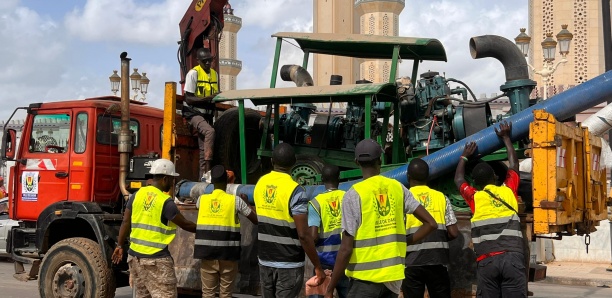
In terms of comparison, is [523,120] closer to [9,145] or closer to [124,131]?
[124,131]

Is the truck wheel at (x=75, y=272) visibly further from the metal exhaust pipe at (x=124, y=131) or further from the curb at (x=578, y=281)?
the curb at (x=578, y=281)

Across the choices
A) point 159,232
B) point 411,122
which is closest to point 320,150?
point 411,122

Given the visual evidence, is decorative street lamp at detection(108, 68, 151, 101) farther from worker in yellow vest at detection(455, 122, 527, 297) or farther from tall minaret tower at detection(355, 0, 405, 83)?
tall minaret tower at detection(355, 0, 405, 83)

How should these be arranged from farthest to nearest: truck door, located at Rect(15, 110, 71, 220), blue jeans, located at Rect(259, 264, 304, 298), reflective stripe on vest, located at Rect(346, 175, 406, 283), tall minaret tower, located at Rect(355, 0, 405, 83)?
tall minaret tower, located at Rect(355, 0, 405, 83) < truck door, located at Rect(15, 110, 71, 220) < blue jeans, located at Rect(259, 264, 304, 298) < reflective stripe on vest, located at Rect(346, 175, 406, 283)

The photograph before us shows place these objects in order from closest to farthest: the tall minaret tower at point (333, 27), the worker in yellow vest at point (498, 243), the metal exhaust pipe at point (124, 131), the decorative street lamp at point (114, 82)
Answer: the worker in yellow vest at point (498, 243)
the metal exhaust pipe at point (124, 131)
the decorative street lamp at point (114, 82)
the tall minaret tower at point (333, 27)

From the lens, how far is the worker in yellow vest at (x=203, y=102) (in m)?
9.20

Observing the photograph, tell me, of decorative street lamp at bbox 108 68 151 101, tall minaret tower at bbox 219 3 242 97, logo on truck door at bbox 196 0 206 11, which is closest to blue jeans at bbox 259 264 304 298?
logo on truck door at bbox 196 0 206 11

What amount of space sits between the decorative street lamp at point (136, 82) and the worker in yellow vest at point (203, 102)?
16.5 m

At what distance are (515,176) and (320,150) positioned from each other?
8.74ft

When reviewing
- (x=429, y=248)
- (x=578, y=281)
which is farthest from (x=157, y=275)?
(x=578, y=281)

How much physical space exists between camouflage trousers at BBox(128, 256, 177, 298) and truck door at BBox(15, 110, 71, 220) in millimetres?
2569

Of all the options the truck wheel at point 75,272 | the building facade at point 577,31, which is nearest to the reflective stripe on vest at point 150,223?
the truck wheel at point 75,272

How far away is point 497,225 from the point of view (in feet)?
21.4

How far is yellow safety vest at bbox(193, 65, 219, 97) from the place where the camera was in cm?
962
